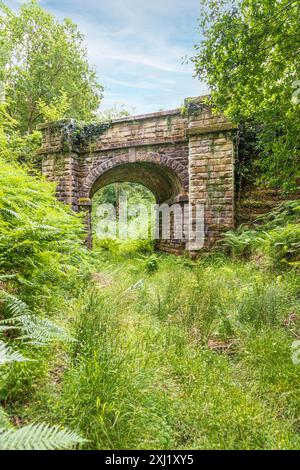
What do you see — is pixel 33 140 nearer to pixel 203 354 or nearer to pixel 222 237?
pixel 222 237

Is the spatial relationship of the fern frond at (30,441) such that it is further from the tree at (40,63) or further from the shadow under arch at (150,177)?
the tree at (40,63)

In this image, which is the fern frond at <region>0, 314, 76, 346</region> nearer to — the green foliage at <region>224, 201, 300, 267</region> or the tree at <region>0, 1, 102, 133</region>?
the green foliage at <region>224, 201, 300, 267</region>

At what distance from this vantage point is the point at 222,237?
6551 mm

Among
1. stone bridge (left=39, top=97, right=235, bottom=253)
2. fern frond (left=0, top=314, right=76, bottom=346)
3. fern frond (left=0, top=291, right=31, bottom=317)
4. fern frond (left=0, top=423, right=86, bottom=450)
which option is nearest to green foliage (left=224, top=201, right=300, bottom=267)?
stone bridge (left=39, top=97, right=235, bottom=253)

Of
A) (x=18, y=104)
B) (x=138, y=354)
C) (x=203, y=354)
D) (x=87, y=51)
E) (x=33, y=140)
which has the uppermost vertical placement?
(x=87, y=51)

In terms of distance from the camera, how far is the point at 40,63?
14.4 meters

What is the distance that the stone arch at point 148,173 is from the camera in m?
7.52

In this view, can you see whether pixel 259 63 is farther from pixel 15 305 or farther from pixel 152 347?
pixel 15 305

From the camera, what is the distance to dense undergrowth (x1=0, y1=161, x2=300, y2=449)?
144cm

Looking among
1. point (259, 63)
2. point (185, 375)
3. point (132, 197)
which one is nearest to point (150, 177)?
point (259, 63)

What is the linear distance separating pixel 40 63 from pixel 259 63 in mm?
15052
